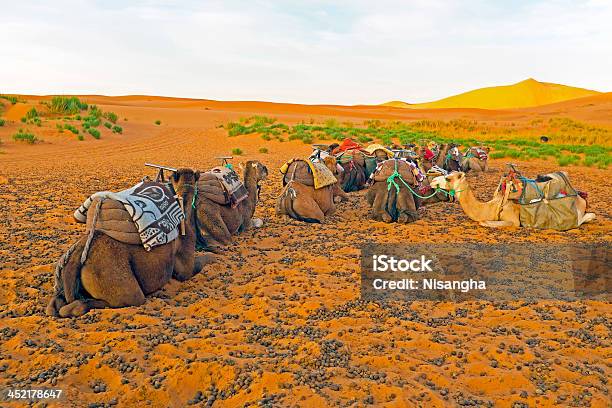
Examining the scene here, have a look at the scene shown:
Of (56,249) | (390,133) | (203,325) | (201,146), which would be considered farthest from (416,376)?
(390,133)

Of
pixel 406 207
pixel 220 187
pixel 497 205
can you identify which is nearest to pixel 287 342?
pixel 220 187

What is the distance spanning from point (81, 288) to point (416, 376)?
10.3 ft

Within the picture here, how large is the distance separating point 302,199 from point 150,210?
12.9 feet

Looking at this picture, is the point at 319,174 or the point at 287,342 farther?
the point at 319,174

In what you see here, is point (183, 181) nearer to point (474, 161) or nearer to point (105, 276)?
point (105, 276)

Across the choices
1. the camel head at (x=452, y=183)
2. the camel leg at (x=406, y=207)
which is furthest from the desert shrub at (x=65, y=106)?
the camel head at (x=452, y=183)

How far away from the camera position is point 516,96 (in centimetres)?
12081

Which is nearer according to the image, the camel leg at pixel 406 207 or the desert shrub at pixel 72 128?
the camel leg at pixel 406 207

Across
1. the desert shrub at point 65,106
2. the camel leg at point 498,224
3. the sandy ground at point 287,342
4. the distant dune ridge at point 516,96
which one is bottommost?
the sandy ground at point 287,342

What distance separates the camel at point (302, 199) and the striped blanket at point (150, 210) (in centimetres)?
330

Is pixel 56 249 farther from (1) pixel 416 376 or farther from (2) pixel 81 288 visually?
(1) pixel 416 376

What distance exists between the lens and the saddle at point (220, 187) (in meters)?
6.93

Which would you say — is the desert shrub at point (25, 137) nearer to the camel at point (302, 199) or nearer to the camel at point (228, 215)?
the camel at point (302, 199)

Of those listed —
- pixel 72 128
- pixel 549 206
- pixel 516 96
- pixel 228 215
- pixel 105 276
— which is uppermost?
pixel 516 96
